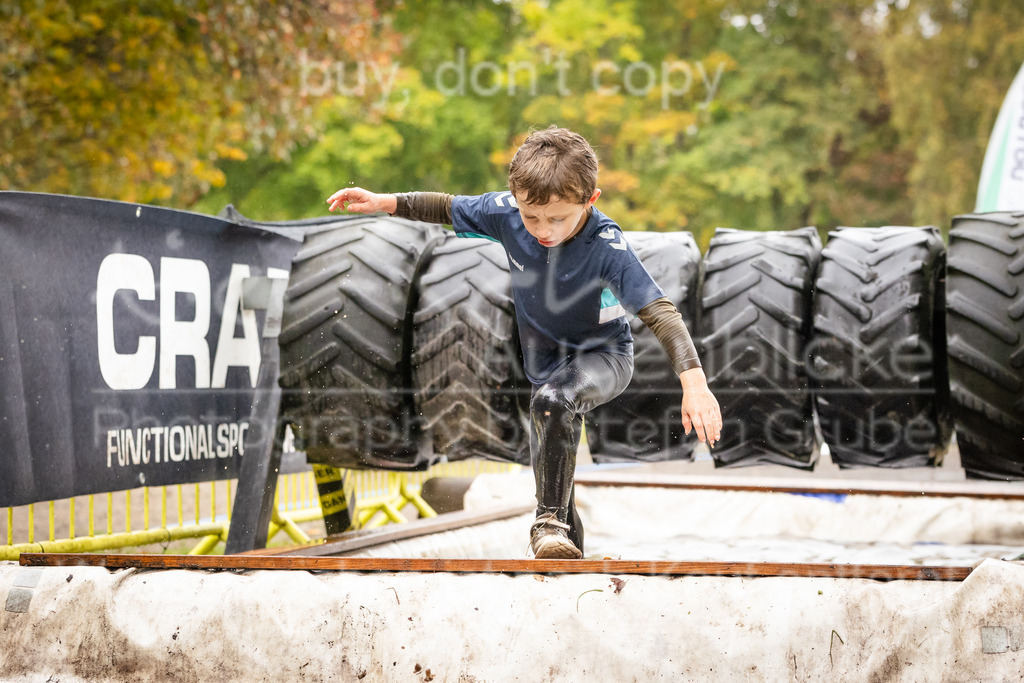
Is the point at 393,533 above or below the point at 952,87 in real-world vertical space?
below

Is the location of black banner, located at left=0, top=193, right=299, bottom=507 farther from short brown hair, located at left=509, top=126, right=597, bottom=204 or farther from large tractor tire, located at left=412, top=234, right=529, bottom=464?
short brown hair, located at left=509, top=126, right=597, bottom=204

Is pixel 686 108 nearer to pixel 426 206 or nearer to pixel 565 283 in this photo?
pixel 426 206

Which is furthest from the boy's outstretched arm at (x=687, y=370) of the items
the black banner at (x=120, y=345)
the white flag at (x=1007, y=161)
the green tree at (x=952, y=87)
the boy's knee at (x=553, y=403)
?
the green tree at (x=952, y=87)

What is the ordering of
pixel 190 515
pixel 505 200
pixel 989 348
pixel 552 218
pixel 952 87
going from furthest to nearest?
pixel 952 87, pixel 190 515, pixel 989 348, pixel 505 200, pixel 552 218

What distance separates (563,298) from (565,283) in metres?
0.05

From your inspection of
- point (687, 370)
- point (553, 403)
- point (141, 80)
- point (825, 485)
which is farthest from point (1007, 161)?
point (141, 80)

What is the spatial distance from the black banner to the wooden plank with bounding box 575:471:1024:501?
2697 mm

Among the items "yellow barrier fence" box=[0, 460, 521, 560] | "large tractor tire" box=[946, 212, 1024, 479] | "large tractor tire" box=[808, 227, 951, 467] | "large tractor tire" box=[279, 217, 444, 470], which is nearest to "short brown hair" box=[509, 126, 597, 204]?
"large tractor tire" box=[279, 217, 444, 470]

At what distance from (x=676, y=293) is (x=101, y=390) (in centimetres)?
243

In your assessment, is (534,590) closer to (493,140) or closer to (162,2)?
(162,2)

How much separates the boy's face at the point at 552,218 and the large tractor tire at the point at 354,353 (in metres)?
1.14

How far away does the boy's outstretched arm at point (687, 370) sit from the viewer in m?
2.79

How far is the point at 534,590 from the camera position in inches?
108

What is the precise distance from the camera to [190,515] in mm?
8016
